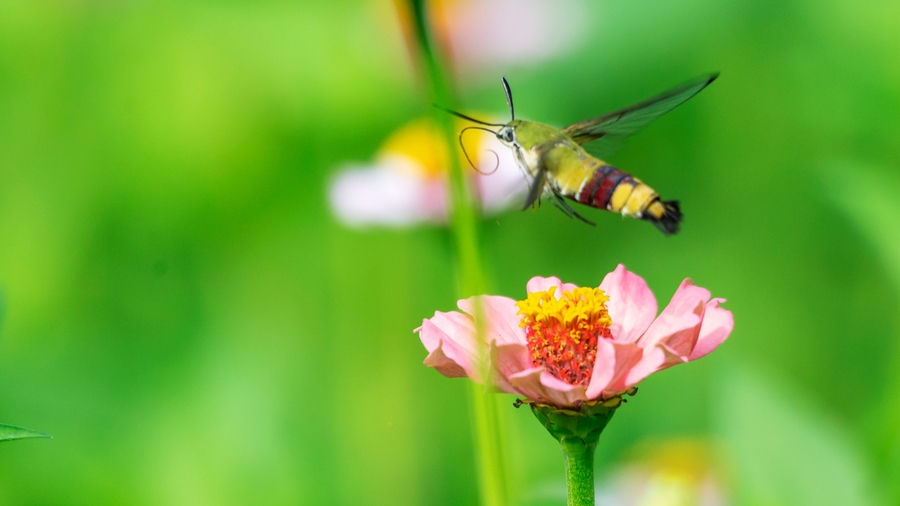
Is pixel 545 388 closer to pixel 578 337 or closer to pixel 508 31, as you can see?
pixel 578 337

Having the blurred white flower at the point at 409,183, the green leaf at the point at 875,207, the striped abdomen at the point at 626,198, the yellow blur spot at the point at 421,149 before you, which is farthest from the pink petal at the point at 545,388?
the yellow blur spot at the point at 421,149

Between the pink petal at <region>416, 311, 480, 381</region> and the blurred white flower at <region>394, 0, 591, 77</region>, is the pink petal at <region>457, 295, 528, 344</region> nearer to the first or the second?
the pink petal at <region>416, 311, 480, 381</region>

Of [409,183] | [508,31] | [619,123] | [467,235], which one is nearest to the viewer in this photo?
[467,235]

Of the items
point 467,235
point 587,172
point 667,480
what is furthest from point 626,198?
point 667,480

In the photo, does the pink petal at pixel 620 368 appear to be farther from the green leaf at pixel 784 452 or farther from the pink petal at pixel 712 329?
the green leaf at pixel 784 452

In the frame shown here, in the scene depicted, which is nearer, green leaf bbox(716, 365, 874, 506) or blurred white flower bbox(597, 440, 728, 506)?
green leaf bbox(716, 365, 874, 506)

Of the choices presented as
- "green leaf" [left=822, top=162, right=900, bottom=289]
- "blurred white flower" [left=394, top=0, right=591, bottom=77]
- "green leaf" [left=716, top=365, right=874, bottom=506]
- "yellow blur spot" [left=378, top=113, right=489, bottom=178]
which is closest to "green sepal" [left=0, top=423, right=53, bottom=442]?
"green leaf" [left=716, top=365, right=874, bottom=506]
